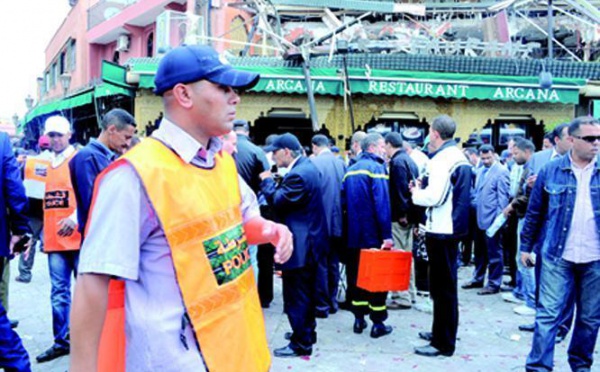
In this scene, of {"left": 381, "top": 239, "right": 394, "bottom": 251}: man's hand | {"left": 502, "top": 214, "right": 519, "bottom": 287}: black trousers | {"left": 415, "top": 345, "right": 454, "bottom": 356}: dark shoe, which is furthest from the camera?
{"left": 502, "top": 214, "right": 519, "bottom": 287}: black trousers

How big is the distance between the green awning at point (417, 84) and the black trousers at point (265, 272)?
6058 millimetres

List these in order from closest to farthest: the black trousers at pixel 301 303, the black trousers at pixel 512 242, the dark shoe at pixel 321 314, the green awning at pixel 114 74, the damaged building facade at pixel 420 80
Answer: the black trousers at pixel 301 303 < the dark shoe at pixel 321 314 < the black trousers at pixel 512 242 < the green awning at pixel 114 74 < the damaged building facade at pixel 420 80

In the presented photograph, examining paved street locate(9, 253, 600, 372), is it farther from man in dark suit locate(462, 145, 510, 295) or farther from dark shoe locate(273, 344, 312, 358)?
man in dark suit locate(462, 145, 510, 295)

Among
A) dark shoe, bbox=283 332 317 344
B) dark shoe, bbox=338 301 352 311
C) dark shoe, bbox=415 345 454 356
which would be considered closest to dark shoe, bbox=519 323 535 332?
dark shoe, bbox=415 345 454 356

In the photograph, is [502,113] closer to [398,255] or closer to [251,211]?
[398,255]

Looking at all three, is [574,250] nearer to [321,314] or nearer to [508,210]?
[508,210]

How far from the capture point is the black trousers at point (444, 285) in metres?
5.08

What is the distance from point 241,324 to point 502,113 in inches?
514

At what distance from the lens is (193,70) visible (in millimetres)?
1908

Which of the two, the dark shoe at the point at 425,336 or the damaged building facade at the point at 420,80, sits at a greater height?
the damaged building facade at the point at 420,80

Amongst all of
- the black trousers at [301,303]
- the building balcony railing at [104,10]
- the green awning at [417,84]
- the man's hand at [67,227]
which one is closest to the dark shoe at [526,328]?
the black trousers at [301,303]

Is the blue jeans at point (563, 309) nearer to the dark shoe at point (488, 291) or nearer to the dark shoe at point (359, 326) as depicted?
the dark shoe at point (359, 326)

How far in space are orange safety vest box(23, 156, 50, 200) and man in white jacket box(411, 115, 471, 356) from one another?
434 cm

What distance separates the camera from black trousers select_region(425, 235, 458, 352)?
5.08m
